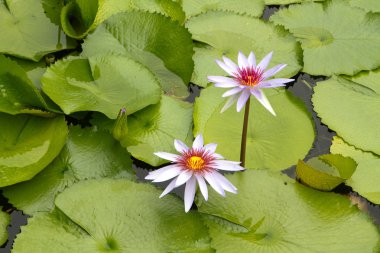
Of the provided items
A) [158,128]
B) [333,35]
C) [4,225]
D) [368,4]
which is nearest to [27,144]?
[4,225]

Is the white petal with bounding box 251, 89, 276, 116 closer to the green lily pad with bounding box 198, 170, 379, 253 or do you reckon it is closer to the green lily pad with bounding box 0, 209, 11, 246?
the green lily pad with bounding box 198, 170, 379, 253

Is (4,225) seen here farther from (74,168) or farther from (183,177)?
(183,177)

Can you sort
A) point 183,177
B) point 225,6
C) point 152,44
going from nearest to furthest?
point 183,177, point 152,44, point 225,6

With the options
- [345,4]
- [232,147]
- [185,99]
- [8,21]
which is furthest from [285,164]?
[8,21]

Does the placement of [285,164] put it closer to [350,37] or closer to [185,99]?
[185,99]

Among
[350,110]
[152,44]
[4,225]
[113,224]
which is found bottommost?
[4,225]

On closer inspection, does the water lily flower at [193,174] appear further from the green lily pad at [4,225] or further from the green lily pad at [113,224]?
the green lily pad at [4,225]

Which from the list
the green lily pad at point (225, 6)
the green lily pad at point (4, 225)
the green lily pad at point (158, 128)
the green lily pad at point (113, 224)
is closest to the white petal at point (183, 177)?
the green lily pad at point (113, 224)
